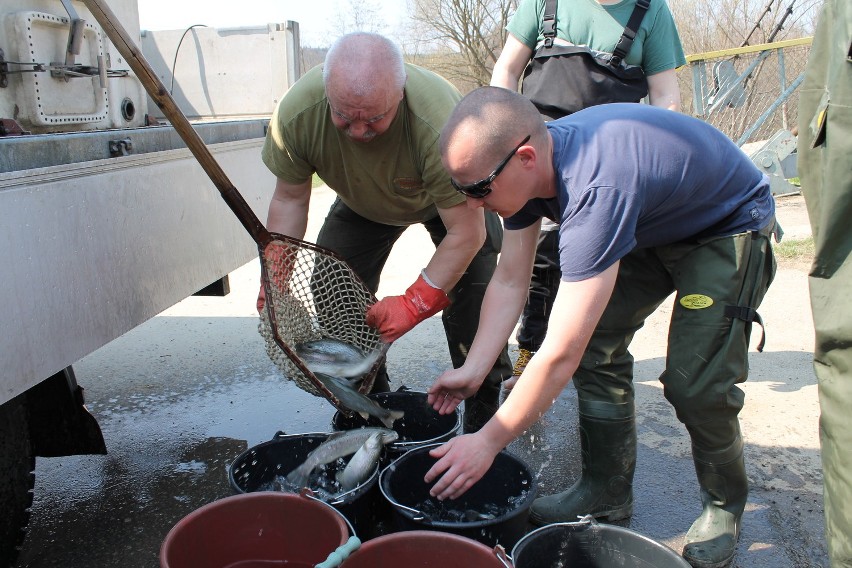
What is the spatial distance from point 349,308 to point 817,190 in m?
2.02

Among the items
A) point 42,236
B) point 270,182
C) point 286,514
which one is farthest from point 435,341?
point 42,236

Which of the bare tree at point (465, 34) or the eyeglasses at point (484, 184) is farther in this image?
the bare tree at point (465, 34)

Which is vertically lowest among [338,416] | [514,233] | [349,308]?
[338,416]

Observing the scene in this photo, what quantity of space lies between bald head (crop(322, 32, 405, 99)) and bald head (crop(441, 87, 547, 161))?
61 centimetres

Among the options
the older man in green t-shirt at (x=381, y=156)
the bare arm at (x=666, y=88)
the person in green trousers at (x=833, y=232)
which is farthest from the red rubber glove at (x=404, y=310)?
the person in green trousers at (x=833, y=232)

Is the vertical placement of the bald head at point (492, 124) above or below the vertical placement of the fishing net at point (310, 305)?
above

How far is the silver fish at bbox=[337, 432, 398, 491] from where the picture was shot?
8.30 ft

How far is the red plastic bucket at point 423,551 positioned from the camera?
6.61 feet

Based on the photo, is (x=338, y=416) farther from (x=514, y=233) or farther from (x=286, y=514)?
(x=514, y=233)

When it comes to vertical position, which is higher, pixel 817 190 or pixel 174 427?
pixel 817 190

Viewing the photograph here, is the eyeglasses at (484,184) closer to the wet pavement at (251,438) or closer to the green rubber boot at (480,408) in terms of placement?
the wet pavement at (251,438)

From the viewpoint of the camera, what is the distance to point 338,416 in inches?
118

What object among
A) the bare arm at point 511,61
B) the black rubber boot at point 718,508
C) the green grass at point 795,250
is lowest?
the green grass at point 795,250

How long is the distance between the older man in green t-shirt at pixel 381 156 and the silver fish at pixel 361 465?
1.80 feet
